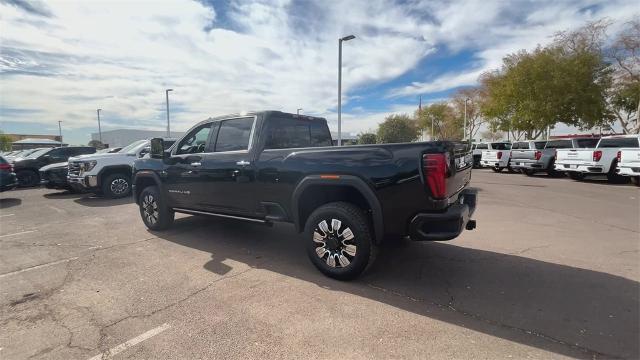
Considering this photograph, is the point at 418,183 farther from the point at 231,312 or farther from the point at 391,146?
the point at 231,312

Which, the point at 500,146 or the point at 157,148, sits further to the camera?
the point at 500,146

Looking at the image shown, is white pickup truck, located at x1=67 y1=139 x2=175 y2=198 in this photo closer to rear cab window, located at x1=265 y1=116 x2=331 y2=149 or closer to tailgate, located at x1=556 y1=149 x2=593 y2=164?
rear cab window, located at x1=265 y1=116 x2=331 y2=149

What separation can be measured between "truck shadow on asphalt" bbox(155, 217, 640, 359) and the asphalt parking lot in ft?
0.05

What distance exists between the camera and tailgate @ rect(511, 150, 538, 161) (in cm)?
1619

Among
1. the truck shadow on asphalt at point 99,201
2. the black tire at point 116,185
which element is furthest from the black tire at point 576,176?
the black tire at point 116,185

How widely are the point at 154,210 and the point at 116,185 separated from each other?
5.12 meters

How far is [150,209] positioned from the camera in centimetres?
609

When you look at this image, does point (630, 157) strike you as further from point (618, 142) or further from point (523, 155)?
point (523, 155)

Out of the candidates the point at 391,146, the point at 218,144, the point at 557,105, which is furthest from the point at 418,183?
the point at 557,105

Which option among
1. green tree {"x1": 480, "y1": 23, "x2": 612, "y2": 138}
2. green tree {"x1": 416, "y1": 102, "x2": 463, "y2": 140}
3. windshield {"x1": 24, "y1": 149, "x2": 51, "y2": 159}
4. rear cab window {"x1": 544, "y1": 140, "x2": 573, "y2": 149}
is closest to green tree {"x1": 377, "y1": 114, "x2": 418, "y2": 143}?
green tree {"x1": 416, "y1": 102, "x2": 463, "y2": 140}

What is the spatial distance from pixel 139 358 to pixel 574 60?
29.8m

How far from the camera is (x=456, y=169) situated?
12.0 ft

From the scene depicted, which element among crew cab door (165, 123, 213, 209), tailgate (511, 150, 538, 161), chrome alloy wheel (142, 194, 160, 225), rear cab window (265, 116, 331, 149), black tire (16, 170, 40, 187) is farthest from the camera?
tailgate (511, 150, 538, 161)

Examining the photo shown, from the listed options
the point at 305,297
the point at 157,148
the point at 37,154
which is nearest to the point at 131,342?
the point at 305,297
